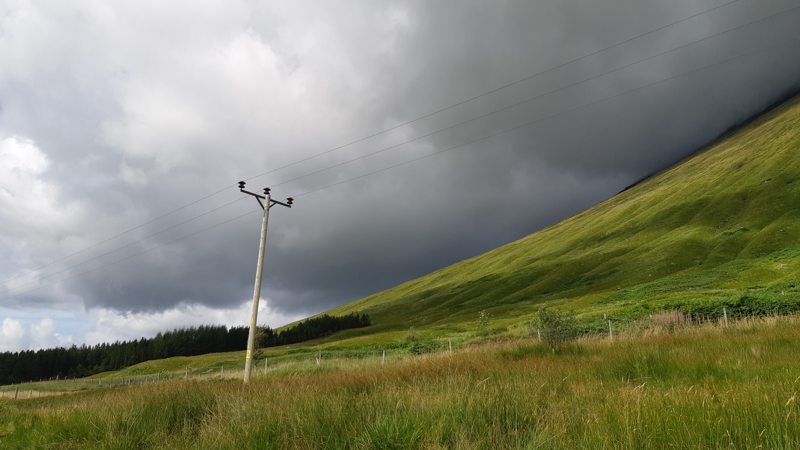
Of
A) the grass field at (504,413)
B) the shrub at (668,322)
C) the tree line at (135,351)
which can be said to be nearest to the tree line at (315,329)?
the tree line at (135,351)

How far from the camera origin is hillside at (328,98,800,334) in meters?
60.4

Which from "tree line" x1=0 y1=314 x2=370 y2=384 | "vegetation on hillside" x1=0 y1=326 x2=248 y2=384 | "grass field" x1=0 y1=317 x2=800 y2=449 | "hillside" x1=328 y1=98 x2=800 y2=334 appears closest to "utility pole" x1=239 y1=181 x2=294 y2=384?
"grass field" x1=0 y1=317 x2=800 y2=449

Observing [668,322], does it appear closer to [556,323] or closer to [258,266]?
[556,323]

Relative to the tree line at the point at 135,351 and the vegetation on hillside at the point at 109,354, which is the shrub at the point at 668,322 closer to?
the tree line at the point at 135,351

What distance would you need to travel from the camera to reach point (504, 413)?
17.9ft

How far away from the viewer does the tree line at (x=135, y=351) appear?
147750 millimetres

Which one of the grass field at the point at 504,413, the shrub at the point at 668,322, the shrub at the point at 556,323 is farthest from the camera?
the shrub at the point at 556,323

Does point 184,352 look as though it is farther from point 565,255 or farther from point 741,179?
point 741,179

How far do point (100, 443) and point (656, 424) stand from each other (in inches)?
291

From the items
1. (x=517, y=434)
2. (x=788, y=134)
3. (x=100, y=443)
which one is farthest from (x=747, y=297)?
(x=788, y=134)

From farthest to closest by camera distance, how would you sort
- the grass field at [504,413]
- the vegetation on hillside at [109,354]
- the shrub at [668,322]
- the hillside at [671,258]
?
the vegetation on hillside at [109,354] → the hillside at [671,258] → the shrub at [668,322] → the grass field at [504,413]

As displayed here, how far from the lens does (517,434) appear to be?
470 cm

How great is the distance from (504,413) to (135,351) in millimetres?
176901

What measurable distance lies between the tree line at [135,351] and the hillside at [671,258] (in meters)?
24.7
